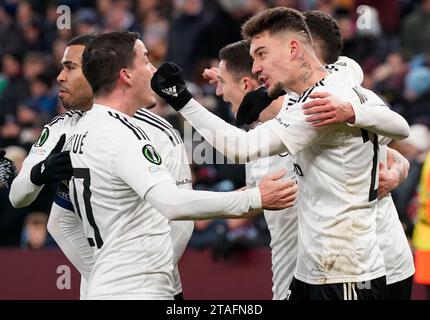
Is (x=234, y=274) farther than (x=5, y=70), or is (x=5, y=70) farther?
(x=5, y=70)

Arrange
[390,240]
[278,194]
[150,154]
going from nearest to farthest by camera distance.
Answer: [278,194], [150,154], [390,240]

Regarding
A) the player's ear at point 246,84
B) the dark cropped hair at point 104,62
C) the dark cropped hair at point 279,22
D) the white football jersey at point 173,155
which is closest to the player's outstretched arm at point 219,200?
the dark cropped hair at point 104,62

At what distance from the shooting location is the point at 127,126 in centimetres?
562

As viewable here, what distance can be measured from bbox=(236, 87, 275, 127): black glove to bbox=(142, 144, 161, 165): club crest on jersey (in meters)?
1.26

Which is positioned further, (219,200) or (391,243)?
(391,243)

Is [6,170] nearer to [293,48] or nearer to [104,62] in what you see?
[104,62]

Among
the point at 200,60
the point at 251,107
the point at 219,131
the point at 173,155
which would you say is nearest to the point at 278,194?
the point at 219,131

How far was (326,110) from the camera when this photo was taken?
557cm

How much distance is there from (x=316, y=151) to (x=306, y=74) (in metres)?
0.41

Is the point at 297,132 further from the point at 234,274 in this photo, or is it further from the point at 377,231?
the point at 234,274

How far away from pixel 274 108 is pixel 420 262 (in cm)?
308

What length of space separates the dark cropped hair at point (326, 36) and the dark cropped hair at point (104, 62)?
132 centimetres

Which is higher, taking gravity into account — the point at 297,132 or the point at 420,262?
the point at 297,132
